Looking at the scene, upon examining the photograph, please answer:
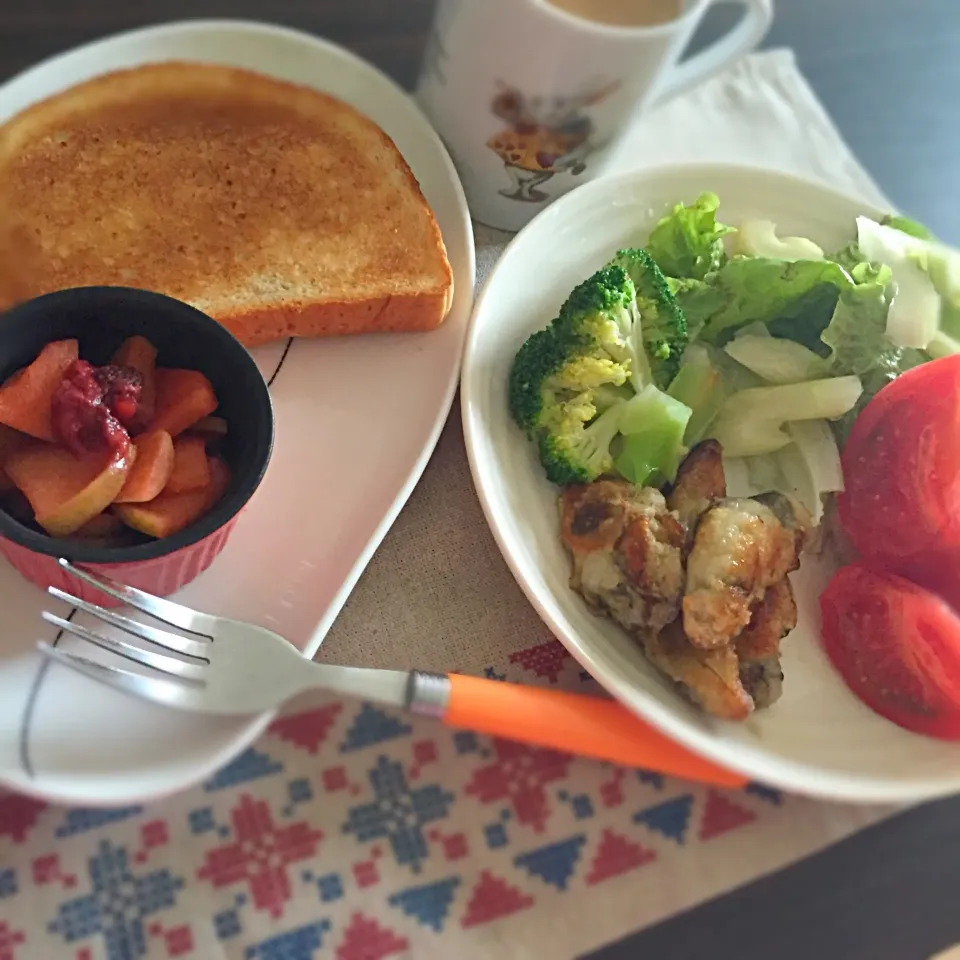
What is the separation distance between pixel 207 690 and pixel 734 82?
125 centimetres

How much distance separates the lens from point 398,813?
0.90 meters

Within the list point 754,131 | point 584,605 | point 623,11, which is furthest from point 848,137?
point 584,605

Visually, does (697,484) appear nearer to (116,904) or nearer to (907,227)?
(907,227)

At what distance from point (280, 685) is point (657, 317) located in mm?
577

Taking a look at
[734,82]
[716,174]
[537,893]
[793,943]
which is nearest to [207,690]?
[537,893]

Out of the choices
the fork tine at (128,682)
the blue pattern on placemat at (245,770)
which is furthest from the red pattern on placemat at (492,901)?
the fork tine at (128,682)

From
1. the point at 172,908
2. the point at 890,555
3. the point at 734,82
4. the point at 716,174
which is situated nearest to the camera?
the point at 172,908

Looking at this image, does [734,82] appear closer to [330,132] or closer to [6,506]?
[330,132]

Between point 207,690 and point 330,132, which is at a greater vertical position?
point 330,132

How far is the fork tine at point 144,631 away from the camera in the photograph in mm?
819

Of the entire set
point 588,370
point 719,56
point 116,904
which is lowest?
point 116,904

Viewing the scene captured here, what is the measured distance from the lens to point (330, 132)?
A: 1180 mm

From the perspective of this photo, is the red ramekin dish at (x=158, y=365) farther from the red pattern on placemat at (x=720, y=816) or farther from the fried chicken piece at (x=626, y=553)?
the red pattern on placemat at (x=720, y=816)

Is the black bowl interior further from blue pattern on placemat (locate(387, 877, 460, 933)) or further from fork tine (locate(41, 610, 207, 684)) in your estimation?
blue pattern on placemat (locate(387, 877, 460, 933))
